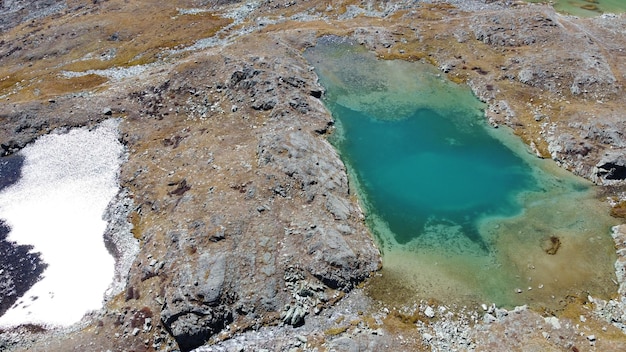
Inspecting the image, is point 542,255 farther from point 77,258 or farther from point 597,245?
point 77,258

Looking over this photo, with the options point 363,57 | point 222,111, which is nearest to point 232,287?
point 222,111

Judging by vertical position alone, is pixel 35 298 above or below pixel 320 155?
below

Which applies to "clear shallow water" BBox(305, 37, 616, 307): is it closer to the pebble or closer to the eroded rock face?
the pebble

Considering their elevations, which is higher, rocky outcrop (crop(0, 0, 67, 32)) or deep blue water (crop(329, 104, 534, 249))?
rocky outcrop (crop(0, 0, 67, 32))

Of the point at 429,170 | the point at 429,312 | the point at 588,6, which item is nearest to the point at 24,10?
the point at 429,170

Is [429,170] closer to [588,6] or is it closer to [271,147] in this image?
[271,147]

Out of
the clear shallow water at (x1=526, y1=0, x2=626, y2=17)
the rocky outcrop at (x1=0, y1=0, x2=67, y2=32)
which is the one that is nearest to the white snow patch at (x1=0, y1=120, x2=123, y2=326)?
the rocky outcrop at (x1=0, y1=0, x2=67, y2=32)

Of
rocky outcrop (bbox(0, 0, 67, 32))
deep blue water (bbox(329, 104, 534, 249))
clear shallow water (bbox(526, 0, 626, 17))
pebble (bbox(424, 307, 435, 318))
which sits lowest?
pebble (bbox(424, 307, 435, 318))
